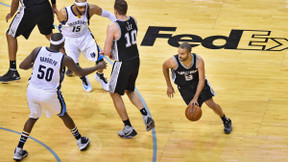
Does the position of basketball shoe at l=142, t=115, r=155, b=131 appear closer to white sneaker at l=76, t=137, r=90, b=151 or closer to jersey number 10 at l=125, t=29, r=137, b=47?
white sneaker at l=76, t=137, r=90, b=151

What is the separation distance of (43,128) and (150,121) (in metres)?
1.63

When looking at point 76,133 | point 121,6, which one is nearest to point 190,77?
point 121,6

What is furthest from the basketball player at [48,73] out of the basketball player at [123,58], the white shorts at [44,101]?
the basketball player at [123,58]

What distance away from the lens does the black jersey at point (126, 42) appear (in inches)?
283

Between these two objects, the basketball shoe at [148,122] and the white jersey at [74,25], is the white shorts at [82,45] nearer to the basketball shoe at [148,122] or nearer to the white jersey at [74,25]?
the white jersey at [74,25]

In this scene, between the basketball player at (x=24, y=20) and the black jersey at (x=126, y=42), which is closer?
the black jersey at (x=126, y=42)

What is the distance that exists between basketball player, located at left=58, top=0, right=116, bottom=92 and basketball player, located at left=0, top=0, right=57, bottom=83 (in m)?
0.65

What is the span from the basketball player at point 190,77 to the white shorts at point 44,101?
4.81ft

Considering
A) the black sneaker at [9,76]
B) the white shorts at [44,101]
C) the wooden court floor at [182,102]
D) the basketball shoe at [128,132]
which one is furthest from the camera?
the black sneaker at [9,76]

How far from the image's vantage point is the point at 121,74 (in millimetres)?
7398

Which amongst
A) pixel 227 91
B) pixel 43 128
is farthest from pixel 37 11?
pixel 227 91

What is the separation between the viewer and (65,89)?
9.04 metres

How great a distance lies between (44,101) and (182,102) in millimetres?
2436

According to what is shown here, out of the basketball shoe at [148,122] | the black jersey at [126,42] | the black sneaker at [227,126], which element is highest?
the black jersey at [126,42]
